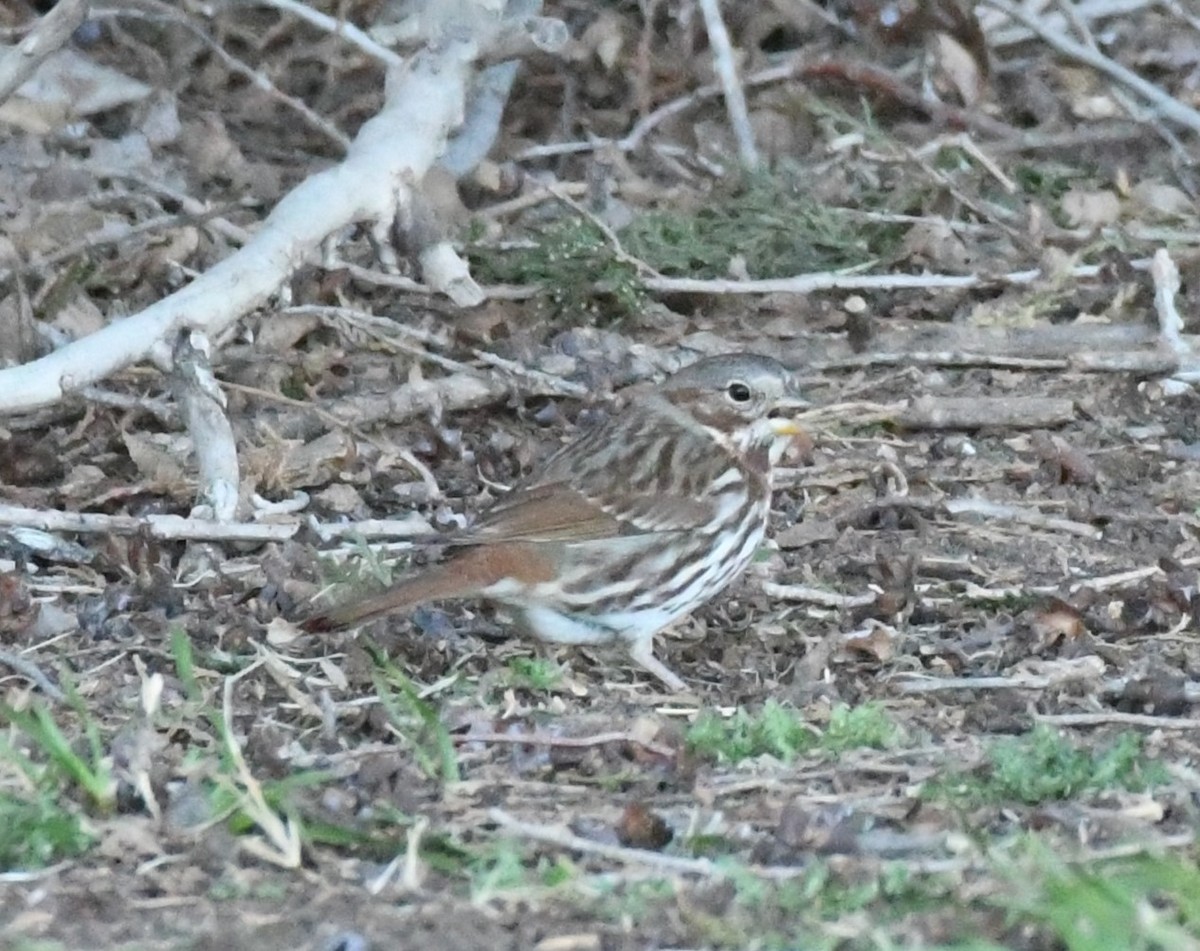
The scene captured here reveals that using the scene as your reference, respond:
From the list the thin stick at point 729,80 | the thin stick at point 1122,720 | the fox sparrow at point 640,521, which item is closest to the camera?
the thin stick at point 1122,720

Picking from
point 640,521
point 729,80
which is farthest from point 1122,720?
point 729,80

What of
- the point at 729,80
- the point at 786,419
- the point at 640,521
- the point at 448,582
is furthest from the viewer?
the point at 729,80

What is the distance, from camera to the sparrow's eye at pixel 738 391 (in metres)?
5.58

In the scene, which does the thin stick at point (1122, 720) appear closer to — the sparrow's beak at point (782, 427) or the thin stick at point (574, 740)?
the thin stick at point (574, 740)

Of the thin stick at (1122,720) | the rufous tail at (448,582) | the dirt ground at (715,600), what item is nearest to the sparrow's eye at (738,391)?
the dirt ground at (715,600)

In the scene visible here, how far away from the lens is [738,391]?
5.59m

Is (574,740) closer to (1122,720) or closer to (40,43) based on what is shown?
(1122,720)

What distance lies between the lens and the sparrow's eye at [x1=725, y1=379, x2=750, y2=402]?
18.3 feet

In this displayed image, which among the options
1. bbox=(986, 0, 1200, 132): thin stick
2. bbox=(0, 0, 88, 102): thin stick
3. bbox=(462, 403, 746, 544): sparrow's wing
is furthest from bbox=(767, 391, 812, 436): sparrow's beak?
bbox=(986, 0, 1200, 132): thin stick

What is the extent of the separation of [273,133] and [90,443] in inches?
103

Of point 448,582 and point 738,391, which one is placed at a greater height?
point 738,391

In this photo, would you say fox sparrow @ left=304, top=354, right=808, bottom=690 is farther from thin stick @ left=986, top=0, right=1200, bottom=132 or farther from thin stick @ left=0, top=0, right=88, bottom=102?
thin stick @ left=986, top=0, right=1200, bottom=132

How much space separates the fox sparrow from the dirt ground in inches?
5.5

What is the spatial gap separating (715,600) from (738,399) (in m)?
0.52
